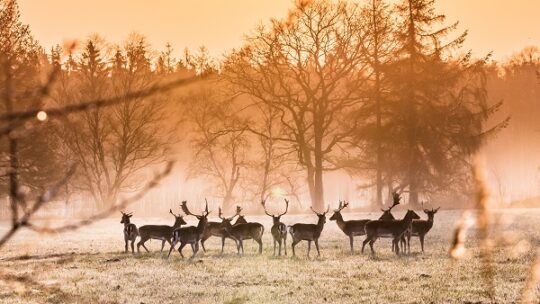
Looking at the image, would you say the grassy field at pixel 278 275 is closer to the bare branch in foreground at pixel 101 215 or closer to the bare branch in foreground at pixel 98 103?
the bare branch in foreground at pixel 101 215

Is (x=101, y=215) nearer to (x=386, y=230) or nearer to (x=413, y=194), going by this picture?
(x=386, y=230)

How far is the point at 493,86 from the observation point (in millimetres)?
97688

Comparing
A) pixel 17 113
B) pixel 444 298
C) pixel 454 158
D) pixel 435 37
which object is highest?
pixel 435 37

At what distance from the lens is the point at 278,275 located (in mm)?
15688

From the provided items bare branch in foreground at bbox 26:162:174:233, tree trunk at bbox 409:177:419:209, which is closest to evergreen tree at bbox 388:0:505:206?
tree trunk at bbox 409:177:419:209

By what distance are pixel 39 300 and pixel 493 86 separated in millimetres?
92608

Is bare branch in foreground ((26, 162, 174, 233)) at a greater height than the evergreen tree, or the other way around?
the evergreen tree

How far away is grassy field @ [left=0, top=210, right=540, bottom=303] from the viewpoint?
12953 millimetres

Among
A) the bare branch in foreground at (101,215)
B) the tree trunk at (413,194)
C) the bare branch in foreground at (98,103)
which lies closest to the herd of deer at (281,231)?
the bare branch in foreground at (101,215)

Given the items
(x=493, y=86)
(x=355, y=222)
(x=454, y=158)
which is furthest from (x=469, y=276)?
(x=493, y=86)

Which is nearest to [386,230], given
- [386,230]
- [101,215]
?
[386,230]

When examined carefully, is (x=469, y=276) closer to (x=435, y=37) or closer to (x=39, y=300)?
(x=39, y=300)

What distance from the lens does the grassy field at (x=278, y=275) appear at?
13.0 m

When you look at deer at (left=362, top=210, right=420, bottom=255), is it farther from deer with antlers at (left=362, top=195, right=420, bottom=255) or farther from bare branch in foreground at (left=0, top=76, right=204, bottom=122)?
bare branch in foreground at (left=0, top=76, right=204, bottom=122)
